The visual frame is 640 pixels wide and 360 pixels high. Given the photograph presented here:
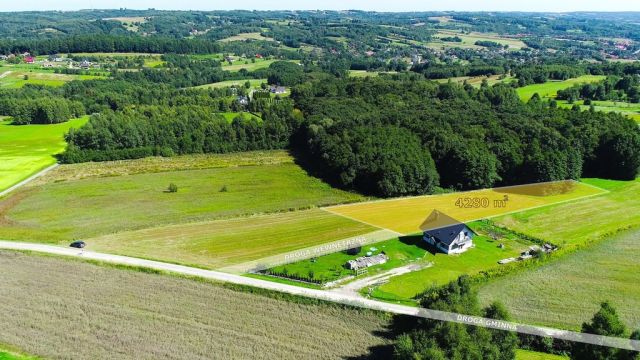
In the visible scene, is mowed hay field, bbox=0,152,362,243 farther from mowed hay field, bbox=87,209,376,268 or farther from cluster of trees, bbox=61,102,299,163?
cluster of trees, bbox=61,102,299,163

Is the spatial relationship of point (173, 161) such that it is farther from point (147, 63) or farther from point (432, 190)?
point (147, 63)

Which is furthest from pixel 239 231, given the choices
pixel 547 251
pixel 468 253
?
pixel 547 251

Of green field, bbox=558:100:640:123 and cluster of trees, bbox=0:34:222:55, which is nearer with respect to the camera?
green field, bbox=558:100:640:123

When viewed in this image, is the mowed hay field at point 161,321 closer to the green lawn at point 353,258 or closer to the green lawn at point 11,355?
the green lawn at point 11,355

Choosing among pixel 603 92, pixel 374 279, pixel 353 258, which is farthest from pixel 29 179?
pixel 603 92

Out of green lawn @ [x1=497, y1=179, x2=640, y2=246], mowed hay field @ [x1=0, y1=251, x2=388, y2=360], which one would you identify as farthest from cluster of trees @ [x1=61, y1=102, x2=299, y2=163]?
green lawn @ [x1=497, y1=179, x2=640, y2=246]

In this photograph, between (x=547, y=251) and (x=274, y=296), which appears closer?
(x=274, y=296)
